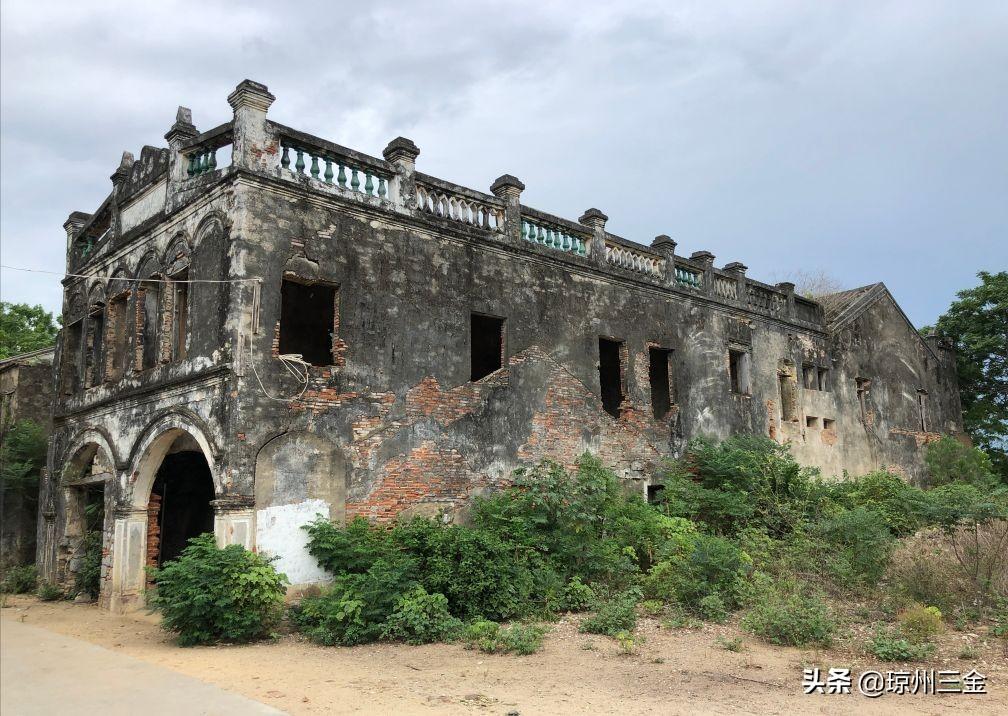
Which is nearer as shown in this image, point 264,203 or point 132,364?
point 264,203

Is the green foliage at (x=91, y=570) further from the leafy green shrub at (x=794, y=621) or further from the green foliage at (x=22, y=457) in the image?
the leafy green shrub at (x=794, y=621)

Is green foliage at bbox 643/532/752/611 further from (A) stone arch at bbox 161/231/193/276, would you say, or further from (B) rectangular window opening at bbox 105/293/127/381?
(B) rectangular window opening at bbox 105/293/127/381

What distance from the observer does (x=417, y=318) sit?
37.7 feet

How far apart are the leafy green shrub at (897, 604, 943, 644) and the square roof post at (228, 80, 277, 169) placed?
363 inches

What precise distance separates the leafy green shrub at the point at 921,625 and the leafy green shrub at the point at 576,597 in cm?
365

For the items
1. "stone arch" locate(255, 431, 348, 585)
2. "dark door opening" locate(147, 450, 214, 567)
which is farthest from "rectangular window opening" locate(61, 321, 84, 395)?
"stone arch" locate(255, 431, 348, 585)

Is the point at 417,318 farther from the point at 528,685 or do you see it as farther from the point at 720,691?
the point at 720,691

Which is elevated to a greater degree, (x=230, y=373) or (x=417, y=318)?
(x=417, y=318)

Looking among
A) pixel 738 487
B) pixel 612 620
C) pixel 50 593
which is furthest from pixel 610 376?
pixel 50 593

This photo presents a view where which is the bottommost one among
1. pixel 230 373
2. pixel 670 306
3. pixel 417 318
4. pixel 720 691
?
pixel 720 691

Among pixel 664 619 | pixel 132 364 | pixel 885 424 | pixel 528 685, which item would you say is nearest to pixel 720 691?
pixel 528 685

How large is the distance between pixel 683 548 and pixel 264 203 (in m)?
7.47

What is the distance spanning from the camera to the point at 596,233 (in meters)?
14.6

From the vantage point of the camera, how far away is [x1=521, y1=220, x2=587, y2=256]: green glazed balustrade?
13484 mm
